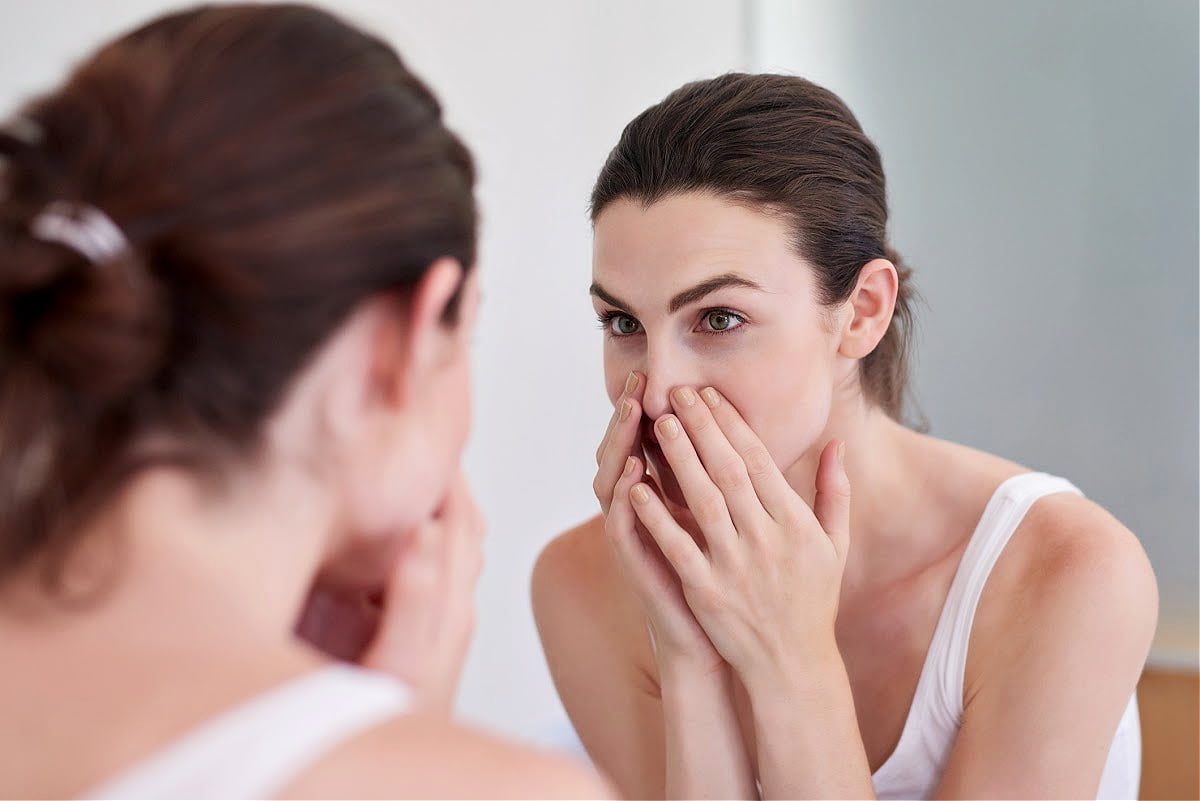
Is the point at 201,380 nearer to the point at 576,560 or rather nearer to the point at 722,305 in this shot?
the point at 722,305

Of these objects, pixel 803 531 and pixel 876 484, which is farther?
pixel 876 484

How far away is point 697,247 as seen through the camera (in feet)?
4.42

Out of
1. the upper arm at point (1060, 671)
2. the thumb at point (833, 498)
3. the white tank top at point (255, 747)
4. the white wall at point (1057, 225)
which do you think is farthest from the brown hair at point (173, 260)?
the white wall at point (1057, 225)

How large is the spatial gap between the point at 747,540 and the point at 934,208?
4.22 feet

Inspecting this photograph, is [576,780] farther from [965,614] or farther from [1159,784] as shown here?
[1159,784]

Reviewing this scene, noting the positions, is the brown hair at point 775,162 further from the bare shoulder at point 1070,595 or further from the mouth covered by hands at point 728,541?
the bare shoulder at point 1070,595

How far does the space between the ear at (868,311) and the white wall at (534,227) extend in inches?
49.5

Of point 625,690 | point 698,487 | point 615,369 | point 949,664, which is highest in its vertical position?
point 615,369

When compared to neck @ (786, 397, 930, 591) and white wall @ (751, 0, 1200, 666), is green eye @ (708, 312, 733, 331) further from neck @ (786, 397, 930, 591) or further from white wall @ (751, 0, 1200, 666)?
white wall @ (751, 0, 1200, 666)

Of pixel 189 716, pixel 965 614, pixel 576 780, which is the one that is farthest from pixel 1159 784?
pixel 189 716

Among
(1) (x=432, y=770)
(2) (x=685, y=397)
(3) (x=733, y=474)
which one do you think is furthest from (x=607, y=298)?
(1) (x=432, y=770)

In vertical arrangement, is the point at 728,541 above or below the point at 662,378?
below

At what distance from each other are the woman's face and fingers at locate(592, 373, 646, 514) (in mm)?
19

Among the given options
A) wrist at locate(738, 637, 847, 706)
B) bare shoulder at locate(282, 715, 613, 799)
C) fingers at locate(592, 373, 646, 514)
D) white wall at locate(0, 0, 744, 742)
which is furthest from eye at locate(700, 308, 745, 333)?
white wall at locate(0, 0, 744, 742)
